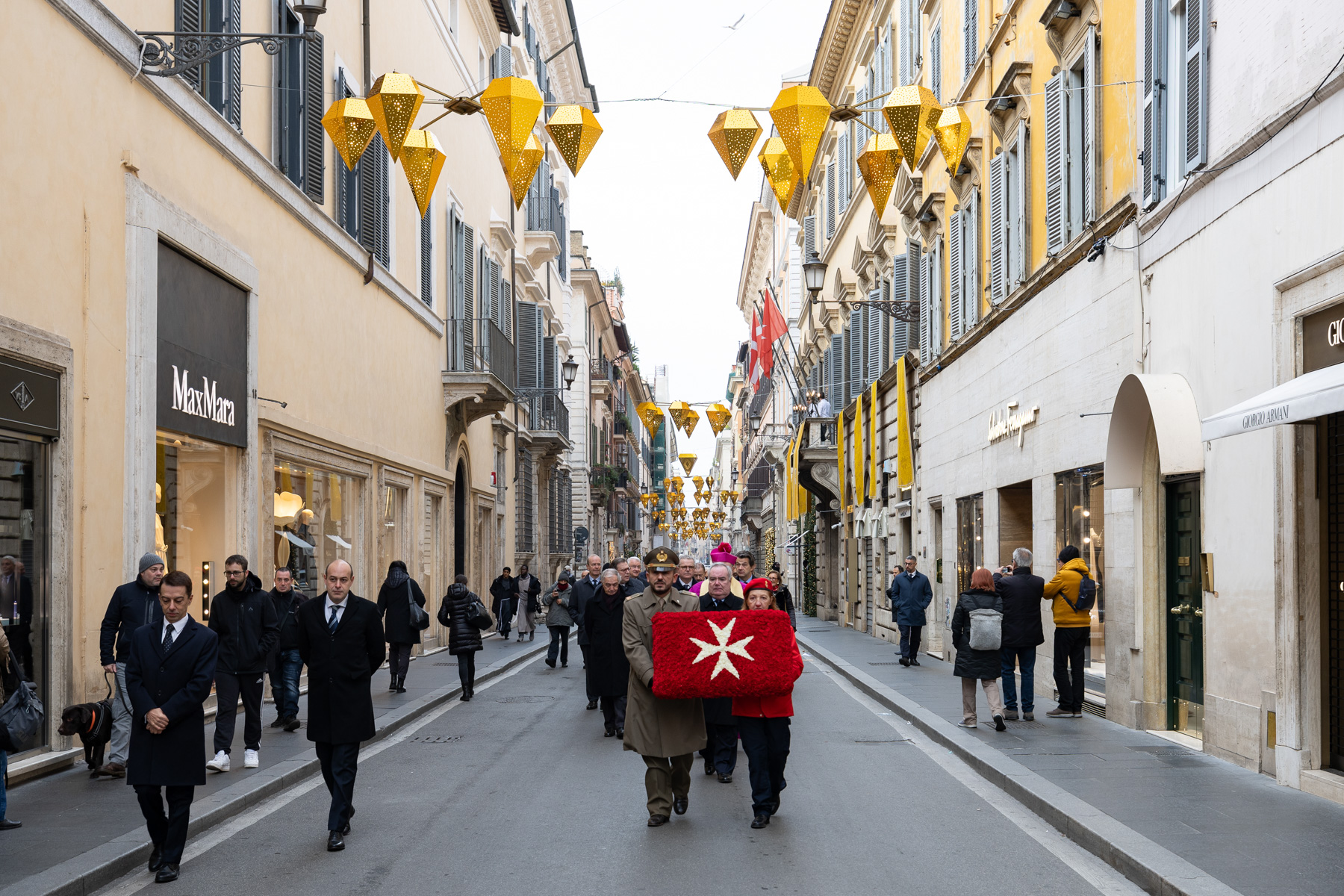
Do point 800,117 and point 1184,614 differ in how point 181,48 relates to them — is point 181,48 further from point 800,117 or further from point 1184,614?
point 1184,614

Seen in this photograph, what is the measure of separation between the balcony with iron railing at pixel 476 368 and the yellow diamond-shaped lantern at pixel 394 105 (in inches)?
640

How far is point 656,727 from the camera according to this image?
876cm

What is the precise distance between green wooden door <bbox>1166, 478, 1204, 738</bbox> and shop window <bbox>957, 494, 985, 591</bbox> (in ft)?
23.6

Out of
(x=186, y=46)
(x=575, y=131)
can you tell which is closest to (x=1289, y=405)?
(x=575, y=131)

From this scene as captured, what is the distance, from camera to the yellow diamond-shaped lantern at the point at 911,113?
11.0 m

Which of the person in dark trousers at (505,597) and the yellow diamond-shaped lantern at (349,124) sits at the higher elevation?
the yellow diamond-shaped lantern at (349,124)

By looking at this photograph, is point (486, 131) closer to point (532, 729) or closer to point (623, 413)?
point (532, 729)

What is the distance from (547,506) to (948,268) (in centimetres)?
2491

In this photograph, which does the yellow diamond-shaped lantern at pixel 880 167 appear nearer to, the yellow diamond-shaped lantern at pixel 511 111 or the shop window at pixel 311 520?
the yellow diamond-shaped lantern at pixel 511 111

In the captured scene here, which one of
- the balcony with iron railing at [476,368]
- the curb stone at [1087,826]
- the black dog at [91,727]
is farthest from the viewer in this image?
the balcony with iron railing at [476,368]

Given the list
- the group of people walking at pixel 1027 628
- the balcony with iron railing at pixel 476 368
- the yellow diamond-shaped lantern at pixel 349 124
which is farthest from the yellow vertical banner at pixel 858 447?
the yellow diamond-shaped lantern at pixel 349 124

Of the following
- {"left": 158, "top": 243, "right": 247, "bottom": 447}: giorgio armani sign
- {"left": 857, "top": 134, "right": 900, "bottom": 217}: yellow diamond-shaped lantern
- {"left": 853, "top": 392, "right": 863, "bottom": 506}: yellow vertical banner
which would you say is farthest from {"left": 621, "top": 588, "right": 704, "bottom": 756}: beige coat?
{"left": 853, "top": 392, "right": 863, "bottom": 506}: yellow vertical banner

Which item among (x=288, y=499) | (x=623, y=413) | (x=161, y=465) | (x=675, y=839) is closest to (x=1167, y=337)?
(x=675, y=839)

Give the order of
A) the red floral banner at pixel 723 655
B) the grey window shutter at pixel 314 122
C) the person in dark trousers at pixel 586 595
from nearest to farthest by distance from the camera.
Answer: the red floral banner at pixel 723 655 < the person in dark trousers at pixel 586 595 < the grey window shutter at pixel 314 122
